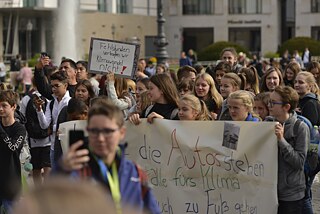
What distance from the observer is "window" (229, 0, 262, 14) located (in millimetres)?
79250

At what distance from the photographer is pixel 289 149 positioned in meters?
7.09

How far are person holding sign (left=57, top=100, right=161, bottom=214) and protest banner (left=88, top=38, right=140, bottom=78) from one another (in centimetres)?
586

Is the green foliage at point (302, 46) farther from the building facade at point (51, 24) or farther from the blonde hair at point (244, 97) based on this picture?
the blonde hair at point (244, 97)

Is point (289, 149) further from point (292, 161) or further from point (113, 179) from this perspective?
point (113, 179)

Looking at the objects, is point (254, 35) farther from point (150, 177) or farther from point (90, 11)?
point (150, 177)

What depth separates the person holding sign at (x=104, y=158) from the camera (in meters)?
4.06

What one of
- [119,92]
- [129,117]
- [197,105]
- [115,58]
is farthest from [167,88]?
[115,58]

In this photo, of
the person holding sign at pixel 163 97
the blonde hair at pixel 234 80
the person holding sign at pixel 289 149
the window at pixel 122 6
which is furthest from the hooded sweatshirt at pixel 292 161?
the window at pixel 122 6

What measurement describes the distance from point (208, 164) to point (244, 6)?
73190 millimetres

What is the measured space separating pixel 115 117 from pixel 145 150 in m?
3.86

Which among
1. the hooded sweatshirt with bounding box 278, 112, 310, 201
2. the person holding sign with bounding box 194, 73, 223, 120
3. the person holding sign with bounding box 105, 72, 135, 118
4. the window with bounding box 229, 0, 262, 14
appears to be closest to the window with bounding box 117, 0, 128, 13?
the window with bounding box 229, 0, 262, 14

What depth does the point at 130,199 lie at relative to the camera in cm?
436

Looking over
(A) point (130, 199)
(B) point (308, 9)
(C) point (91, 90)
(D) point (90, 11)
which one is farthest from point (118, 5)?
(A) point (130, 199)

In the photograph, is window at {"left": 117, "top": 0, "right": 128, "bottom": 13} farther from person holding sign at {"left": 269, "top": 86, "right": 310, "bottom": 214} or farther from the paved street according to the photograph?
person holding sign at {"left": 269, "top": 86, "right": 310, "bottom": 214}
